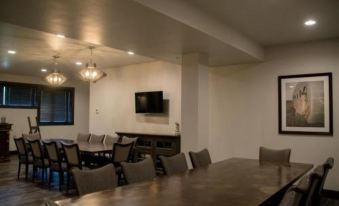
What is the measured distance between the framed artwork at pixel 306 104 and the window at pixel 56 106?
27.2ft

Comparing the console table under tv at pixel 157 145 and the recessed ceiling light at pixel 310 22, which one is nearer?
the recessed ceiling light at pixel 310 22

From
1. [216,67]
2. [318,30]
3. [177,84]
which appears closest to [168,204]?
[318,30]

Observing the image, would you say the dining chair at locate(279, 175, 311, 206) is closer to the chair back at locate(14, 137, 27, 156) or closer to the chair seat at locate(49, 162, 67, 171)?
the chair seat at locate(49, 162, 67, 171)

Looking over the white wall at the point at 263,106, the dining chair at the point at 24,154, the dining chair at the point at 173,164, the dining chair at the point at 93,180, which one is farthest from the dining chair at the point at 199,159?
the dining chair at the point at 24,154

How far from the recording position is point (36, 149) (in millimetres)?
5660

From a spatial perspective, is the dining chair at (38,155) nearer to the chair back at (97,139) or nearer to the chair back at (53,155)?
the chair back at (53,155)

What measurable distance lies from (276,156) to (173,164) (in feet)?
5.35

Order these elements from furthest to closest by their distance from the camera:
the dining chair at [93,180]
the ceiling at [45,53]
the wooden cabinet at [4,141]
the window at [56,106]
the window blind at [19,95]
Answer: the window at [56,106] < the window blind at [19,95] < the wooden cabinet at [4,141] < the ceiling at [45,53] < the dining chair at [93,180]

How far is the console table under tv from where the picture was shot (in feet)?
20.2

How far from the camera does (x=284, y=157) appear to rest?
391 centimetres

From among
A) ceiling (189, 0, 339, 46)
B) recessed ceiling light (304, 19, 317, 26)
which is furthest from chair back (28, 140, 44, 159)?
recessed ceiling light (304, 19, 317, 26)

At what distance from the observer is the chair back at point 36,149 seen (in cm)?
556

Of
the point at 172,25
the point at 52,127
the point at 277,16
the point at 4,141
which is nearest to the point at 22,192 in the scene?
the point at 172,25

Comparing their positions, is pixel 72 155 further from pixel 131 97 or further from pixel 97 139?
pixel 131 97
